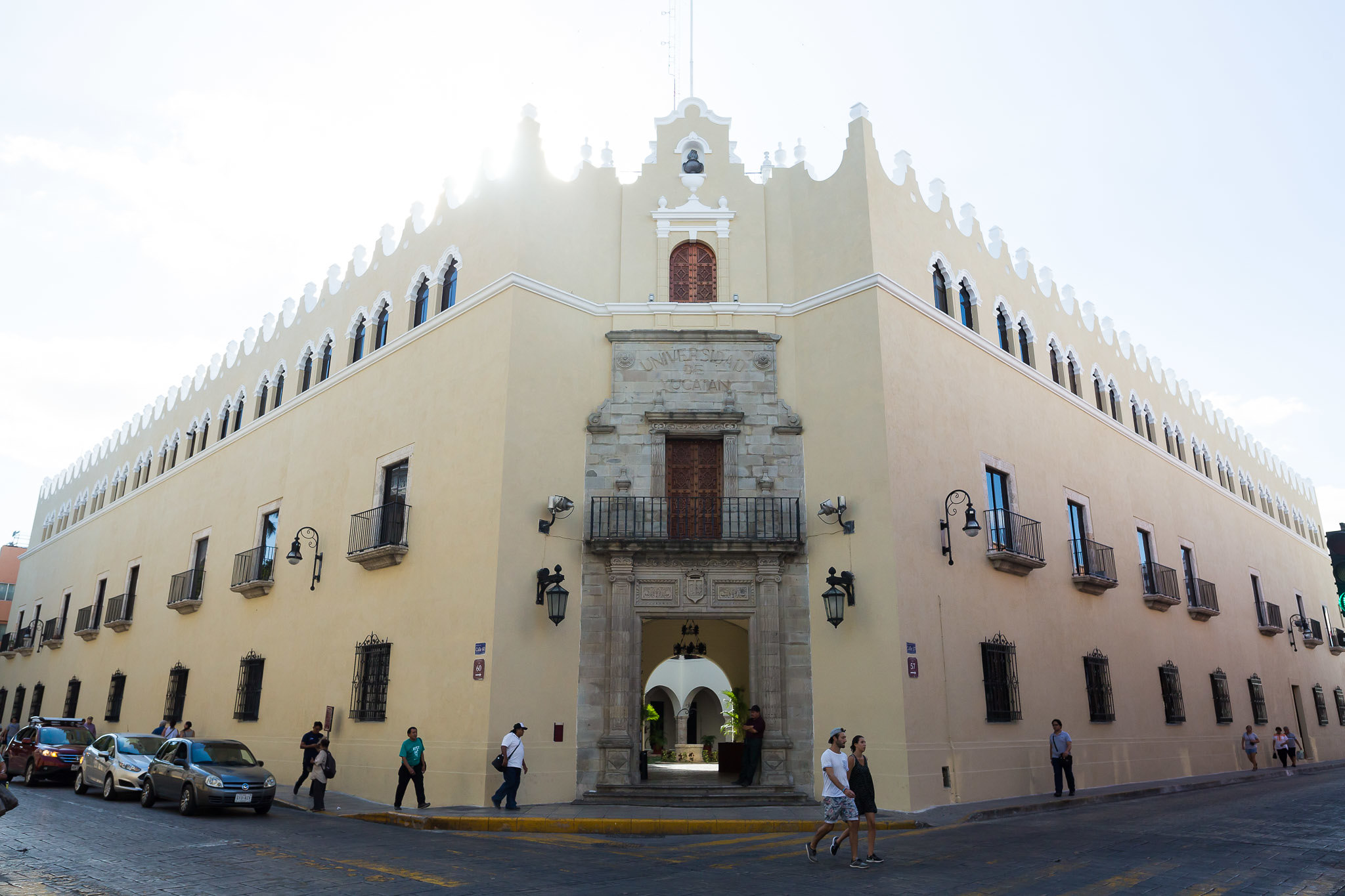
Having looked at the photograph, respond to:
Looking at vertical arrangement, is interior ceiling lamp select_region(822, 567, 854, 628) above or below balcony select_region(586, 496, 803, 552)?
below

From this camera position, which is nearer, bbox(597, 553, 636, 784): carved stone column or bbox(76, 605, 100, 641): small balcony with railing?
bbox(597, 553, 636, 784): carved stone column

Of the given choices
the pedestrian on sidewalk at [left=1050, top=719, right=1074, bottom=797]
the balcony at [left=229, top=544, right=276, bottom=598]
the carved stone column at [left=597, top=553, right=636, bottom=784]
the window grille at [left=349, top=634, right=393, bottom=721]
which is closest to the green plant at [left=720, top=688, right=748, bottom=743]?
the carved stone column at [left=597, top=553, right=636, bottom=784]

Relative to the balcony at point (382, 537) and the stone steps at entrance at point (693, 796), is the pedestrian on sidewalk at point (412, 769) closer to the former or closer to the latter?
the stone steps at entrance at point (693, 796)

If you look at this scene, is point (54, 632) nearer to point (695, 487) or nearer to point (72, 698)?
A: point (72, 698)

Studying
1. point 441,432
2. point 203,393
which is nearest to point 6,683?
point 203,393

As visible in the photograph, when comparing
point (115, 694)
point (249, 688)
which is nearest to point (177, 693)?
point (249, 688)

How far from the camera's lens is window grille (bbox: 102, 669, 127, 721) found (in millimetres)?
26938

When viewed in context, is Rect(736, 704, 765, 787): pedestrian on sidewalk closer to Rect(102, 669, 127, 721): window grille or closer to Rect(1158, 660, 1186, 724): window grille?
Rect(1158, 660, 1186, 724): window grille

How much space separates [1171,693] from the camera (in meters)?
22.4

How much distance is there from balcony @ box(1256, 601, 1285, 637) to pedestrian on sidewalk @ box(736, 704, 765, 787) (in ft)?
68.4

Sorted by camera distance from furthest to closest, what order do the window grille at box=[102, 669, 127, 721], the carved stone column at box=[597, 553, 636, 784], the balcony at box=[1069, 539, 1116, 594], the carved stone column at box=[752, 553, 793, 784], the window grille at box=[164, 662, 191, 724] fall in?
the window grille at box=[102, 669, 127, 721] < the window grille at box=[164, 662, 191, 724] < the balcony at box=[1069, 539, 1116, 594] < the carved stone column at box=[597, 553, 636, 784] < the carved stone column at box=[752, 553, 793, 784]

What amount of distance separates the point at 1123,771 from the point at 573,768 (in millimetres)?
12287

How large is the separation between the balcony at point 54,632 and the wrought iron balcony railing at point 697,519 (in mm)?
26335

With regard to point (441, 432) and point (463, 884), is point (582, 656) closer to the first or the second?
point (441, 432)
